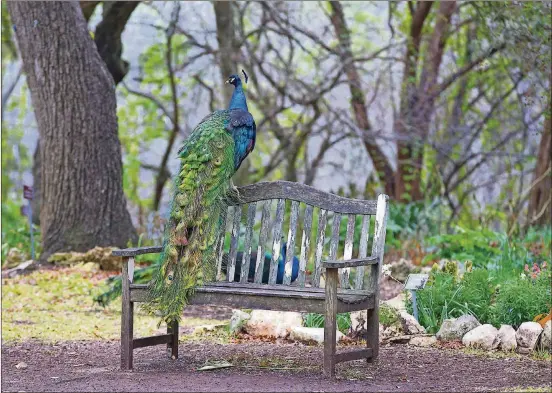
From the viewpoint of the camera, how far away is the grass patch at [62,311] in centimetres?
748

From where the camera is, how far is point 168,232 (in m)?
5.87

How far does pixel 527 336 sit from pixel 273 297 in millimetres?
2109

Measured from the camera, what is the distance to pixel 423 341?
6660 millimetres

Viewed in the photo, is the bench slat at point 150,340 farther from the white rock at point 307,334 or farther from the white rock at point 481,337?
the white rock at point 481,337

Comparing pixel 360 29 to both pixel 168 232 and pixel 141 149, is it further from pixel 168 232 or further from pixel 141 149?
pixel 168 232

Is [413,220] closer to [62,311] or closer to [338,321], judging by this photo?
[62,311]

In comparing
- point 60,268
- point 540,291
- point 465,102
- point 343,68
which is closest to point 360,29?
point 465,102

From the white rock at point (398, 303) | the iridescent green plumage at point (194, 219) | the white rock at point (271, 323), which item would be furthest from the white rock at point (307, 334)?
the iridescent green plumage at point (194, 219)

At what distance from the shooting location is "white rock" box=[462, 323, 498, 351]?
6445mm

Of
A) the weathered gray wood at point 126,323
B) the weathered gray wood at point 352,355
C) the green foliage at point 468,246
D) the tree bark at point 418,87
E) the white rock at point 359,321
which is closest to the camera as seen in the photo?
the weathered gray wood at point 352,355

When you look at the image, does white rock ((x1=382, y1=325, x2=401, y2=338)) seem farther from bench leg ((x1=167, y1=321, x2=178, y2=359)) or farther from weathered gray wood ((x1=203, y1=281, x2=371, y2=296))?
bench leg ((x1=167, y1=321, x2=178, y2=359))

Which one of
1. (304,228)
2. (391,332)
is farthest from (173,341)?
(391,332)

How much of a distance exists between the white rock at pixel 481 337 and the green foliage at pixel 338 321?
3.16ft

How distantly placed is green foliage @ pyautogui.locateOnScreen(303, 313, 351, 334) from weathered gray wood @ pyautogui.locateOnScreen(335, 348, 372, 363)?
1300mm
